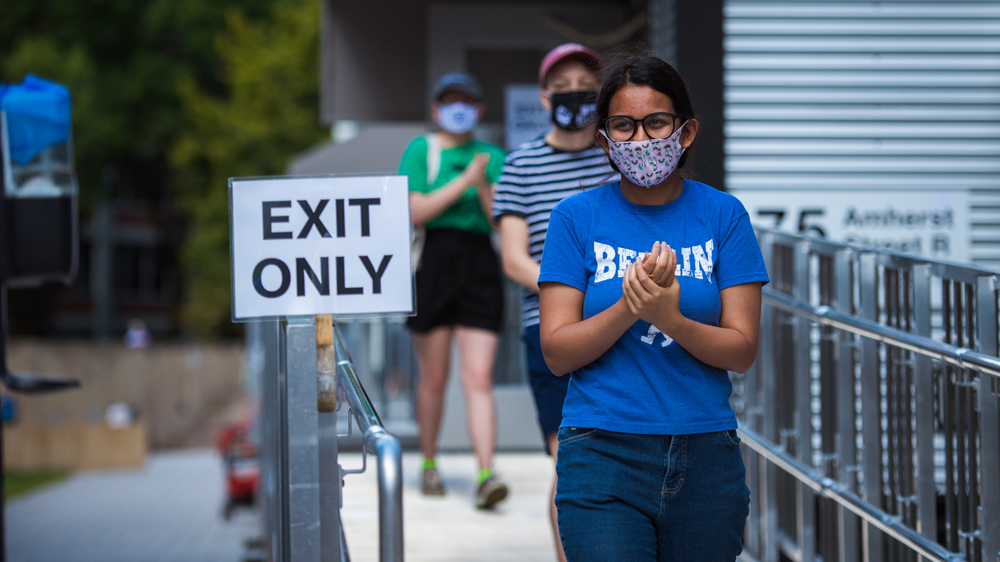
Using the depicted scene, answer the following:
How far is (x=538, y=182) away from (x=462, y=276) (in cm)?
147

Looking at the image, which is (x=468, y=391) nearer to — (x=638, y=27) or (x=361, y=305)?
(x=361, y=305)

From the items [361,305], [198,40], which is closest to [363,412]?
[361,305]

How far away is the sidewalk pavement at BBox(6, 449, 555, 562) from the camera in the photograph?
4.66 m

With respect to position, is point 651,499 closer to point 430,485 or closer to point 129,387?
point 430,485

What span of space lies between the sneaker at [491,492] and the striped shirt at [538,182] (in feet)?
4.87

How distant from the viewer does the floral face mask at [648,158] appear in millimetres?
2295

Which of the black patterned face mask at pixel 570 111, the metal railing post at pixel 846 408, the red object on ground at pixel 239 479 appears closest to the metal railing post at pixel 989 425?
the metal railing post at pixel 846 408

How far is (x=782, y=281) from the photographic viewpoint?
4512 millimetres

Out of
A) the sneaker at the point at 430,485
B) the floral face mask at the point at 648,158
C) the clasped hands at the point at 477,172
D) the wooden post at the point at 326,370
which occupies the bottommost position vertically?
the sneaker at the point at 430,485

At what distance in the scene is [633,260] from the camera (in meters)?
2.28

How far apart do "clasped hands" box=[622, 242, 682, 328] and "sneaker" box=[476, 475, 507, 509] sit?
282 cm

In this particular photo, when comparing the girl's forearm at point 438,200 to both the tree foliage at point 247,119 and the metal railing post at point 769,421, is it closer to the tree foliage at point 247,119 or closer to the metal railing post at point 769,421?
the metal railing post at point 769,421

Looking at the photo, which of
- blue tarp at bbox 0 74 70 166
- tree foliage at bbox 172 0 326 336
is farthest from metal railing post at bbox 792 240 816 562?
tree foliage at bbox 172 0 326 336

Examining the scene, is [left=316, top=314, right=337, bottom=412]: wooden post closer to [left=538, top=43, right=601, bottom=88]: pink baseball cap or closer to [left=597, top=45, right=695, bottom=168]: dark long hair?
[left=597, top=45, right=695, bottom=168]: dark long hair
